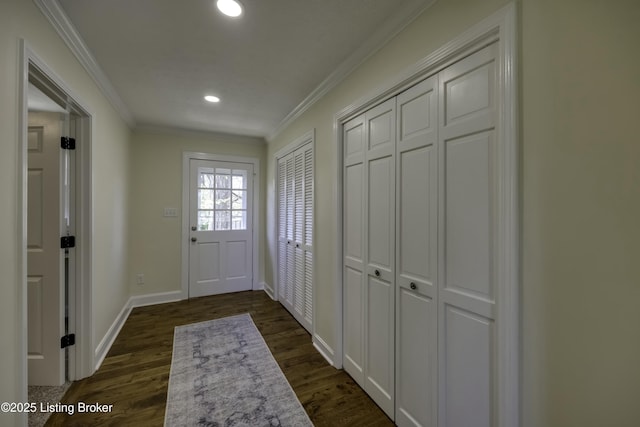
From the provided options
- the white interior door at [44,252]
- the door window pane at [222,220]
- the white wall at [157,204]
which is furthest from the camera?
the door window pane at [222,220]

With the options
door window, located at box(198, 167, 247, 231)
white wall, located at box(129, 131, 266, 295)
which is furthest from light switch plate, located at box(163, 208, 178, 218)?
door window, located at box(198, 167, 247, 231)

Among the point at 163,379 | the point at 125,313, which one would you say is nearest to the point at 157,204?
the point at 125,313

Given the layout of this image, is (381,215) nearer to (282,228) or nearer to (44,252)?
(282,228)

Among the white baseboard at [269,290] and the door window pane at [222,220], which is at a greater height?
the door window pane at [222,220]

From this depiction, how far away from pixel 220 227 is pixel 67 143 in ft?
7.17

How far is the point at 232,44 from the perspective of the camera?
1773mm

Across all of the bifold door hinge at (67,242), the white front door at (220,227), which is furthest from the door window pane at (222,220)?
the bifold door hinge at (67,242)

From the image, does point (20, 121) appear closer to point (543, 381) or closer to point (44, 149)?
point (44, 149)

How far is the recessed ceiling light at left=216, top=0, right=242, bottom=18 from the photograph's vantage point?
140cm

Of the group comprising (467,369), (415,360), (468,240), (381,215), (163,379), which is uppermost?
(381,215)

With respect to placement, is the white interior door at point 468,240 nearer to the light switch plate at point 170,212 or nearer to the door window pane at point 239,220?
the door window pane at point 239,220

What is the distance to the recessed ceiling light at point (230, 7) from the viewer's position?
1401 mm

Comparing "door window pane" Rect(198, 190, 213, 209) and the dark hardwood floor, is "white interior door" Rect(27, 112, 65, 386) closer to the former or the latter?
the dark hardwood floor

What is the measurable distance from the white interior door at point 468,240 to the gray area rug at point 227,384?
99 cm
